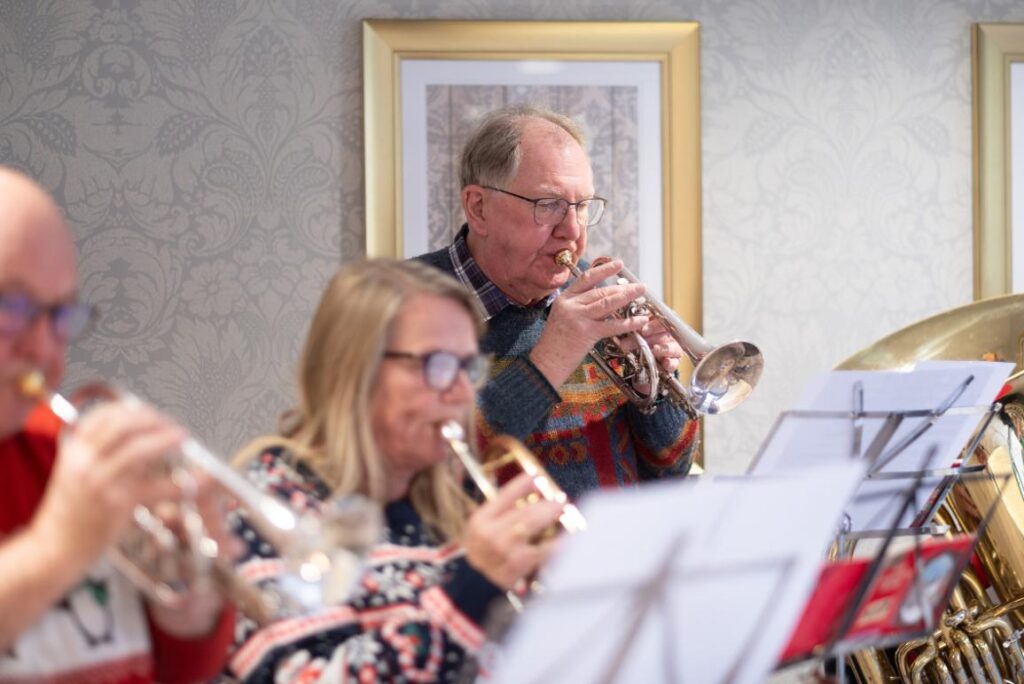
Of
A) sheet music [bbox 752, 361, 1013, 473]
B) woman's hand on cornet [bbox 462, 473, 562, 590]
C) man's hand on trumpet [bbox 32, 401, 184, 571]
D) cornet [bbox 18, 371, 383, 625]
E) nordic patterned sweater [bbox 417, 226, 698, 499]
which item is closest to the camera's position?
man's hand on trumpet [bbox 32, 401, 184, 571]

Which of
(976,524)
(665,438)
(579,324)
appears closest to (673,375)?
(665,438)

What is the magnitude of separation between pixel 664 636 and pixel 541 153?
1.45m

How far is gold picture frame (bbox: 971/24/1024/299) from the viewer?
3.27 meters

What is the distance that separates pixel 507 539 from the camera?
135cm

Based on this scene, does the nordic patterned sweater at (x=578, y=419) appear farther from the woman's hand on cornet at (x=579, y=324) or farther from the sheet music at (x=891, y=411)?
the sheet music at (x=891, y=411)

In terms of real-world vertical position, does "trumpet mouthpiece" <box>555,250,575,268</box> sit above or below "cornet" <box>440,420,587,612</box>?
above

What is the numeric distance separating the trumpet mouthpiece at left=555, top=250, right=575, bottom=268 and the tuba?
1.80 ft

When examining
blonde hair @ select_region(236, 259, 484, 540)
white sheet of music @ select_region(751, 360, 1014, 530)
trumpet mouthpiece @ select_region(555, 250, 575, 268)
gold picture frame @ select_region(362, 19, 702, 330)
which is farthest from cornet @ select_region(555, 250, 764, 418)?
blonde hair @ select_region(236, 259, 484, 540)

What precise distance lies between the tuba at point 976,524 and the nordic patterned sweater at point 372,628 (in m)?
1.28

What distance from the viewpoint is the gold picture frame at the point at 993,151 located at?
3270 mm

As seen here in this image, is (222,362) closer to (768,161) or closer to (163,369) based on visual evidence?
(163,369)

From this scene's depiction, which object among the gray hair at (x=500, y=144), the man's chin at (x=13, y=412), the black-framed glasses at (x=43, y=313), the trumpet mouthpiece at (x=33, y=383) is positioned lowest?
the man's chin at (x=13, y=412)

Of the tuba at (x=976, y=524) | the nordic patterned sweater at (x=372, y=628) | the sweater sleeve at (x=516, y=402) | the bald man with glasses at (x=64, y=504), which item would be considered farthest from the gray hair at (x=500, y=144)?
the bald man with glasses at (x=64, y=504)

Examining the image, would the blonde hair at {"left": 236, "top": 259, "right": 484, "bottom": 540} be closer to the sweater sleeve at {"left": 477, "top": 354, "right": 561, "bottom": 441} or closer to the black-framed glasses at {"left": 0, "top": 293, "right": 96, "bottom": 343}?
the black-framed glasses at {"left": 0, "top": 293, "right": 96, "bottom": 343}
